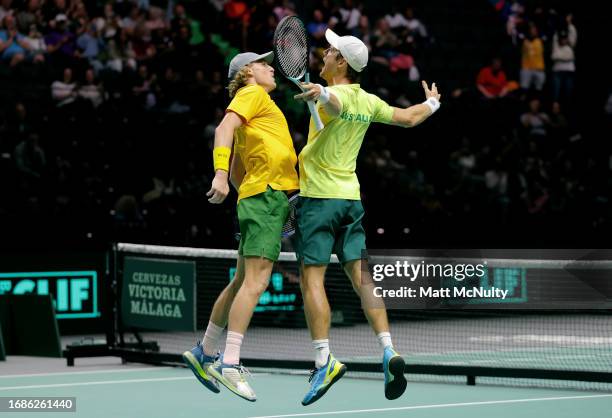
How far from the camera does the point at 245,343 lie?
48.8 ft

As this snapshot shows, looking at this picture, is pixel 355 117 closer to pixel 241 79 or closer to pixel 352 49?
pixel 352 49

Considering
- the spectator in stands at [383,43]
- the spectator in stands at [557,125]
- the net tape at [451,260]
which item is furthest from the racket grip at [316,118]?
the spectator in stands at [557,125]

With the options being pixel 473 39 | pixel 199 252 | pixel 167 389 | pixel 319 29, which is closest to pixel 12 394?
pixel 167 389

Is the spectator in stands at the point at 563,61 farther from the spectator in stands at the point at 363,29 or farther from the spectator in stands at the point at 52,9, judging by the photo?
the spectator in stands at the point at 52,9

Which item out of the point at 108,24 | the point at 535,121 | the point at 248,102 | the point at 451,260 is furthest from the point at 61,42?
the point at 248,102

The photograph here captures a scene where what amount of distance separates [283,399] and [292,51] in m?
3.26

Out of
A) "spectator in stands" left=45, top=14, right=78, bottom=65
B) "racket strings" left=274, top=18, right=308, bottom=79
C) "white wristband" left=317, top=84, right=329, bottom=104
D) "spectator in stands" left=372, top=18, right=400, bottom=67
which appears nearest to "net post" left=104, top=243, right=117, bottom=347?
"spectator in stands" left=45, top=14, right=78, bottom=65

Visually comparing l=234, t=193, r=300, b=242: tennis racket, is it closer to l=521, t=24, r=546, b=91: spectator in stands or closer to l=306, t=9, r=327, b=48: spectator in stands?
l=306, t=9, r=327, b=48: spectator in stands

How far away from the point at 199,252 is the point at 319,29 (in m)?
9.50

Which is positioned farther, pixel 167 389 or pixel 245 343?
pixel 245 343

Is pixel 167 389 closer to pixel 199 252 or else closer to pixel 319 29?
pixel 199 252

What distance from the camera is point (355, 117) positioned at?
8.42 m

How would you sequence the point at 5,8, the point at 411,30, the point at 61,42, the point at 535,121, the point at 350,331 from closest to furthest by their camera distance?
the point at 350,331 < the point at 5,8 < the point at 61,42 < the point at 411,30 < the point at 535,121

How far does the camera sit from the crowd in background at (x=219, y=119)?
17234 mm
